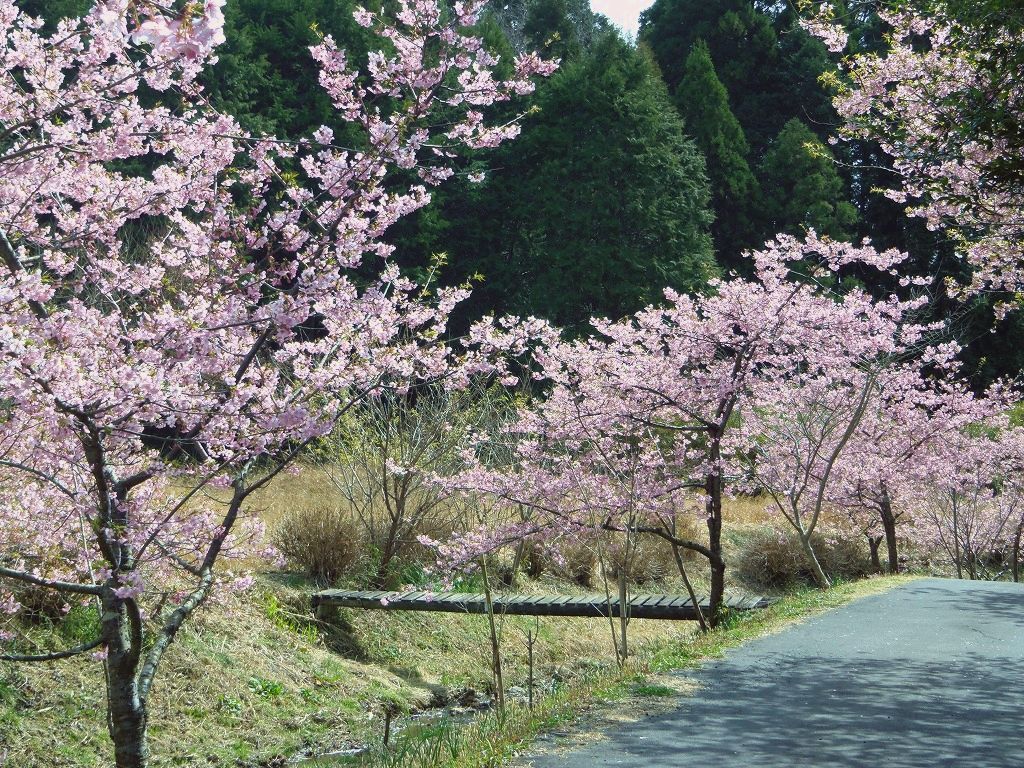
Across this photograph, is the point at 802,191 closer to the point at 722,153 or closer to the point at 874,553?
the point at 722,153

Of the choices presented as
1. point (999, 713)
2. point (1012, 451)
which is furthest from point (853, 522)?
point (999, 713)

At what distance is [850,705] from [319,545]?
7229 mm

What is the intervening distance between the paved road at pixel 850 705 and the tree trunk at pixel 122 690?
1.91 metres

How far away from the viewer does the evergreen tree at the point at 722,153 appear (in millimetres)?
30891

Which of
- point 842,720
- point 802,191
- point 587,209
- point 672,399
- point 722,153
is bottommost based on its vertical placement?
point 842,720

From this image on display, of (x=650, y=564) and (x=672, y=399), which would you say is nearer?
(x=672, y=399)

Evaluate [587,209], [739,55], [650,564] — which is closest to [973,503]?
[650,564]

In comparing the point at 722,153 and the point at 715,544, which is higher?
the point at 722,153

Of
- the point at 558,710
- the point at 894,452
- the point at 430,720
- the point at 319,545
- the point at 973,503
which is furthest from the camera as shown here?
the point at 973,503

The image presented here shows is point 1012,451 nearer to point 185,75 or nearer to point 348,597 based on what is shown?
point 348,597

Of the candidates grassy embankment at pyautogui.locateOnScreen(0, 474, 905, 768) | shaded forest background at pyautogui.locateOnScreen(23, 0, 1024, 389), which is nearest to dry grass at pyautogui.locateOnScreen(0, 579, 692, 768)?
grassy embankment at pyautogui.locateOnScreen(0, 474, 905, 768)

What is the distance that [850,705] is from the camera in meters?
6.07

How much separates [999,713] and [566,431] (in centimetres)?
548

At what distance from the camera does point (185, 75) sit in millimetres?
5203
